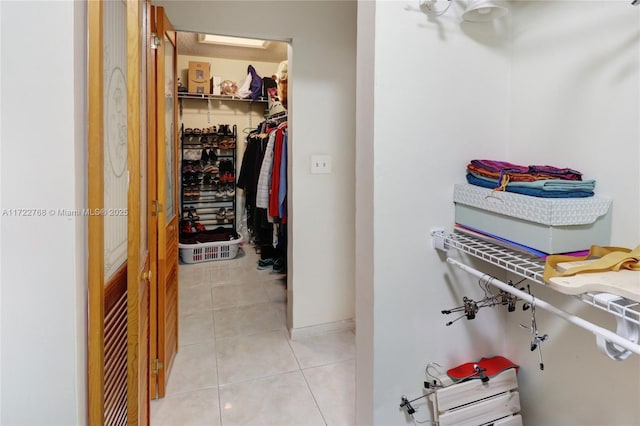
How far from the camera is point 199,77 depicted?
4.42m

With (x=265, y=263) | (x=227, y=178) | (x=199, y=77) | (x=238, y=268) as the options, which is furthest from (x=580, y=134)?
(x=199, y=77)

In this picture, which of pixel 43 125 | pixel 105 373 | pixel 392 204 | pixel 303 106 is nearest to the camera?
pixel 43 125

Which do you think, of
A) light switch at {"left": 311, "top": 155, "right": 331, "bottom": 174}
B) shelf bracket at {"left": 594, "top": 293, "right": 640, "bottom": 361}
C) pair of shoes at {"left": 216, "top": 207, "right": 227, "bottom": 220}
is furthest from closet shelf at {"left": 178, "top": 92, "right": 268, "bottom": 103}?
shelf bracket at {"left": 594, "top": 293, "right": 640, "bottom": 361}

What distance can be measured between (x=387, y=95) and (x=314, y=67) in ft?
4.62

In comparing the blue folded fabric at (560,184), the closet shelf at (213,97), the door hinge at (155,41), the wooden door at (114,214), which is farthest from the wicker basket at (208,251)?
the blue folded fabric at (560,184)

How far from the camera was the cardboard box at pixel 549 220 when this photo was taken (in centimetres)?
90

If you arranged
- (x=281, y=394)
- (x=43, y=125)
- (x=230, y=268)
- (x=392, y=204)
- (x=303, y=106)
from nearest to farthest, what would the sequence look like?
(x=43, y=125) < (x=392, y=204) < (x=281, y=394) < (x=303, y=106) < (x=230, y=268)

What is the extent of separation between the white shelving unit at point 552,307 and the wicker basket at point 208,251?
3482mm

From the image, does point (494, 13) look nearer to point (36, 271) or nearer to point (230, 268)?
point (36, 271)

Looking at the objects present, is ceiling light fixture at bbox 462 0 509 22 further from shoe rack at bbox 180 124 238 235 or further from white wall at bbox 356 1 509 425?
shoe rack at bbox 180 124 238 235

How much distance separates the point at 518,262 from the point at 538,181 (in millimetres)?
227


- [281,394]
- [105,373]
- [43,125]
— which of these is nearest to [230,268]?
[281,394]

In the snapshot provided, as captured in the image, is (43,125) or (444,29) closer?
(43,125)

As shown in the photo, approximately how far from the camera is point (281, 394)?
6.35ft
